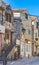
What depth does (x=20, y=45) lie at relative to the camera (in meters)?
27.5

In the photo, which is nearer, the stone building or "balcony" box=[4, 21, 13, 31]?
the stone building

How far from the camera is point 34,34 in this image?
33.1 m

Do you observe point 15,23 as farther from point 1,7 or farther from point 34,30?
point 34,30

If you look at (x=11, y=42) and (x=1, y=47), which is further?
(x=11, y=42)

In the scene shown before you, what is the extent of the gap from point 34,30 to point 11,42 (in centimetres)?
942

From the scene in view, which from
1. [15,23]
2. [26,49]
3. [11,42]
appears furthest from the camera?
[26,49]

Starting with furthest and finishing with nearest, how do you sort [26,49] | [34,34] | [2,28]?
[34,34]
[26,49]
[2,28]

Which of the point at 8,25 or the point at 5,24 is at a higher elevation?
the point at 5,24

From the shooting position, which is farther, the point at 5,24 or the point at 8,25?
the point at 8,25

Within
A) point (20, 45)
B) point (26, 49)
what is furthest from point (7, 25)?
point (26, 49)

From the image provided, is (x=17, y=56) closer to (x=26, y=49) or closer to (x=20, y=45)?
(x=20, y=45)

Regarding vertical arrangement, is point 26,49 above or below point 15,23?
below

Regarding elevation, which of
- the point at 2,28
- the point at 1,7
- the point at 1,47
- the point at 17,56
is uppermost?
the point at 1,7

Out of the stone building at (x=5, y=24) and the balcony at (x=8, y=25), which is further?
the balcony at (x=8, y=25)
